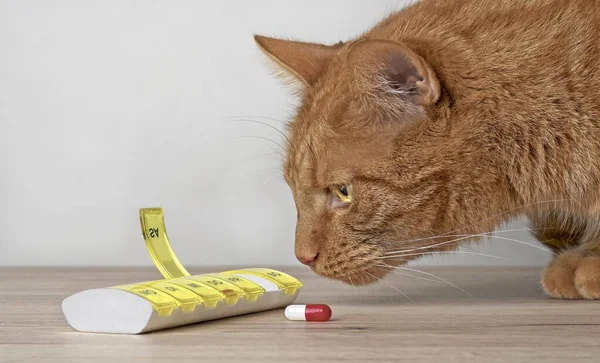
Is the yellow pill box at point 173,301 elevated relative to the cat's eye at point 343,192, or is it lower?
lower

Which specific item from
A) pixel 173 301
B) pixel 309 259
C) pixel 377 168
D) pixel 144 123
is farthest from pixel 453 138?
pixel 144 123

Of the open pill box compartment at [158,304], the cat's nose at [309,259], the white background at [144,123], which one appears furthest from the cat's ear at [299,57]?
the white background at [144,123]

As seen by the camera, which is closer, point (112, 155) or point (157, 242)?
point (157, 242)

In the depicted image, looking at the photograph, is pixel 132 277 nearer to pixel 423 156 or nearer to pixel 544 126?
pixel 423 156

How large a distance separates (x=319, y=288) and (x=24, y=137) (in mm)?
1135

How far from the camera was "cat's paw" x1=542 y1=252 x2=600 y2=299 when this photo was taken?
1518 millimetres

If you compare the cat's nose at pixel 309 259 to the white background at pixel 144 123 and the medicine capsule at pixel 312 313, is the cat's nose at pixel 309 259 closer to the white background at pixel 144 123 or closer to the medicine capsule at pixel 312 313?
the medicine capsule at pixel 312 313

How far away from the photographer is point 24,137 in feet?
8.13

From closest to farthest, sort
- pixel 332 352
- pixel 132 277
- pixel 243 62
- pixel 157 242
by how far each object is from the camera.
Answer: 1. pixel 332 352
2. pixel 157 242
3. pixel 132 277
4. pixel 243 62

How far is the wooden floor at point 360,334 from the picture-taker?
1.04 meters

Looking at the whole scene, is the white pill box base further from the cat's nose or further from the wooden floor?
the cat's nose

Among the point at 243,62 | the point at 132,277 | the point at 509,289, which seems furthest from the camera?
the point at 243,62

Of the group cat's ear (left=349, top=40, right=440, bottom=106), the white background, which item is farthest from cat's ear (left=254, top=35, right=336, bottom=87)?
the white background

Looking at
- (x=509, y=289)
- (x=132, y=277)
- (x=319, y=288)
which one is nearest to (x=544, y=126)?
(x=509, y=289)
